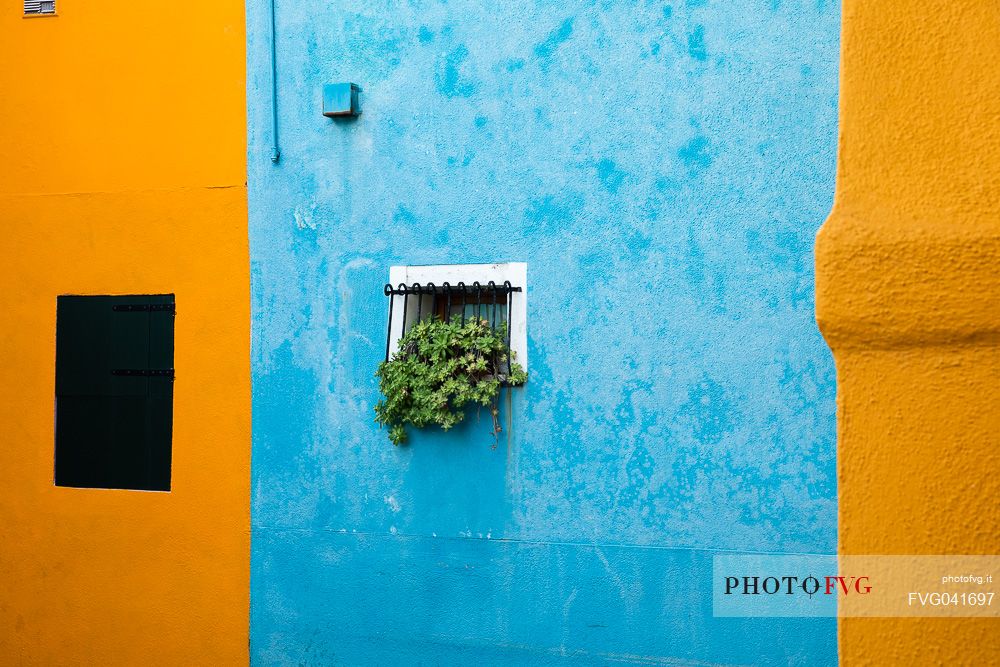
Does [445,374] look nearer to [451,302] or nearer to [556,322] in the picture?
[451,302]

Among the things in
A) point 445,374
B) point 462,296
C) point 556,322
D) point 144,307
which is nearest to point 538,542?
point 445,374

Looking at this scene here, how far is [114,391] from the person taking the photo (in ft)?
20.0

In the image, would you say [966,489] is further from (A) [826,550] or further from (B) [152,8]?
(B) [152,8]

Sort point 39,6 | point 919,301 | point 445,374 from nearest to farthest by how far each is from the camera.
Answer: point 919,301
point 445,374
point 39,6

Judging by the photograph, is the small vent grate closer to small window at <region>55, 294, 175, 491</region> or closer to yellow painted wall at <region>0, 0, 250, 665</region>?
yellow painted wall at <region>0, 0, 250, 665</region>

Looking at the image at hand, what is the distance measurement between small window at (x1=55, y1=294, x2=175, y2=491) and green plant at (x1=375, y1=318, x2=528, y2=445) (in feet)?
5.10

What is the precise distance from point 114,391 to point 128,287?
0.64 m

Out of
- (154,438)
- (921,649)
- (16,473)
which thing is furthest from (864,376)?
(16,473)

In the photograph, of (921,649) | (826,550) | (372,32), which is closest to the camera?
(921,649)

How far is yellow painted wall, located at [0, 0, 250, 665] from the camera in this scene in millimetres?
5871

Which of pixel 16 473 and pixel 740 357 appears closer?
pixel 740 357

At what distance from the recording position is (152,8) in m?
6.02

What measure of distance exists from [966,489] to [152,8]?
580cm

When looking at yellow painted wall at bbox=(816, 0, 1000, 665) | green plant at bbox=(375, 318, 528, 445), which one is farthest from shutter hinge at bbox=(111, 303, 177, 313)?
yellow painted wall at bbox=(816, 0, 1000, 665)
